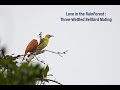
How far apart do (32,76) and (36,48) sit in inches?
63.1

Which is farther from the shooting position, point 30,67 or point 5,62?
point 5,62

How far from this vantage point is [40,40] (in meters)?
2.33

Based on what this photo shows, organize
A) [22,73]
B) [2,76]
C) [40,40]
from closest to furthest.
Result: [22,73] < [2,76] < [40,40]
